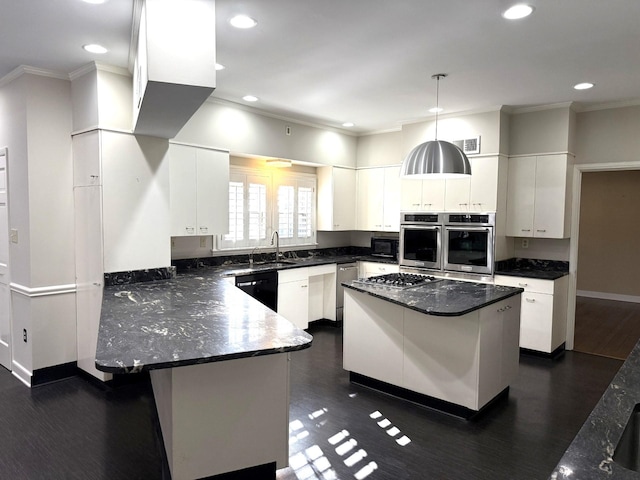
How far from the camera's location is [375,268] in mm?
5812

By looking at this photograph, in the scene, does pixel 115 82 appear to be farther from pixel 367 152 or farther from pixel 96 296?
pixel 367 152

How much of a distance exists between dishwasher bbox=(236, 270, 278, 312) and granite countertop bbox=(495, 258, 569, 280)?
98.9 inches

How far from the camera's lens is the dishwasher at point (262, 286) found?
4.53 m

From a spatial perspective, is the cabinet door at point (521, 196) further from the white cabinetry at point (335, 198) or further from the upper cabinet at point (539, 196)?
the white cabinetry at point (335, 198)

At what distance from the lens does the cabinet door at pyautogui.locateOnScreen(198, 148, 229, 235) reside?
14.1 ft

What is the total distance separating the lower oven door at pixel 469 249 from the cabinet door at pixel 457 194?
0.85 ft

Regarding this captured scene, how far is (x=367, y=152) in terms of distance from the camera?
624 cm

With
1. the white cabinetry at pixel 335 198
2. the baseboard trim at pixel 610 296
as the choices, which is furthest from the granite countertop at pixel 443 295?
the baseboard trim at pixel 610 296

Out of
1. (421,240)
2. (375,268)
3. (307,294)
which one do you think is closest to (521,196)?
(421,240)

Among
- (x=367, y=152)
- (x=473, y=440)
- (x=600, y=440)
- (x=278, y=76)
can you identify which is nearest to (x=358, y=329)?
(x=473, y=440)

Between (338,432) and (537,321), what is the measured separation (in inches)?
110

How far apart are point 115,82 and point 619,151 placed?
5.01 metres

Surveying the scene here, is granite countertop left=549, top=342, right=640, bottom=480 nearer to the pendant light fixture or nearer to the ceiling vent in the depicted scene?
the pendant light fixture

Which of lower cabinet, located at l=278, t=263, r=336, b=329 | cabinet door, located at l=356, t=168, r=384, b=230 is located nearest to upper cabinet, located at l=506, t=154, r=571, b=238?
cabinet door, located at l=356, t=168, r=384, b=230
